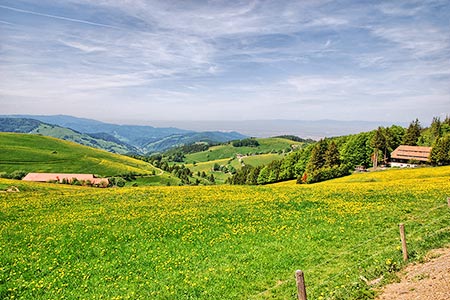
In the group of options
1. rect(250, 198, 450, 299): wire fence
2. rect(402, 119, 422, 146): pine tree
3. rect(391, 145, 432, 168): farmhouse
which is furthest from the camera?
rect(402, 119, 422, 146): pine tree

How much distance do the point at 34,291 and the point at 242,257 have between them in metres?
11.4

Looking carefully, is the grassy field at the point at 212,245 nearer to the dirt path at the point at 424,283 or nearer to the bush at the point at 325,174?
the dirt path at the point at 424,283

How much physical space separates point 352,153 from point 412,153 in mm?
19608

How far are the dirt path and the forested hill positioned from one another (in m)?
71.8

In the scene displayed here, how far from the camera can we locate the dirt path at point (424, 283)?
10.5 metres

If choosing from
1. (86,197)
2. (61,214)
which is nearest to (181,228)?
(61,214)

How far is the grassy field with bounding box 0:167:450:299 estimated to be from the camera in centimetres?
1473

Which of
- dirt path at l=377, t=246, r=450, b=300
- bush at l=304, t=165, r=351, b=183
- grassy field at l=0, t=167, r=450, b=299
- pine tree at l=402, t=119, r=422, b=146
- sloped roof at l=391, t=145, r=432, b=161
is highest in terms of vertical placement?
pine tree at l=402, t=119, r=422, b=146

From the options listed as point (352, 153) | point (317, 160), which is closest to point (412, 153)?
point (352, 153)

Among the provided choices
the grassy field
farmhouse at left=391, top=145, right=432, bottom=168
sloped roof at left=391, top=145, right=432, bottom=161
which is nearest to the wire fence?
the grassy field

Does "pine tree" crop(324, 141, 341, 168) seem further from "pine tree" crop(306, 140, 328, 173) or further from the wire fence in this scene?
the wire fence

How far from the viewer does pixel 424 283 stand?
11398 millimetres

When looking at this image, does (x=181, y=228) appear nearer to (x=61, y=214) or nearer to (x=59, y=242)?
(x=59, y=242)

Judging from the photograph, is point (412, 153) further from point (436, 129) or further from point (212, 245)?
point (212, 245)
